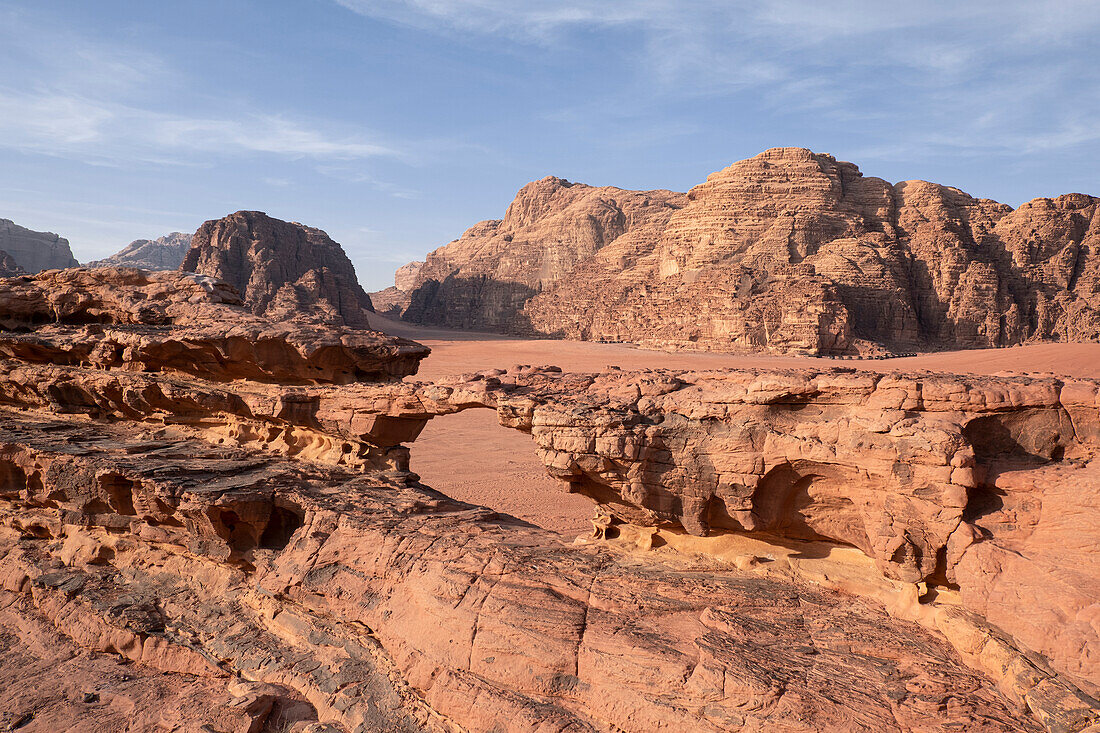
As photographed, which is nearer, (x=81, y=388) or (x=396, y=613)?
(x=396, y=613)

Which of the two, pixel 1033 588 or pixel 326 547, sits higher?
pixel 1033 588

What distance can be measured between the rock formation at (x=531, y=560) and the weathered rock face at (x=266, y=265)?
157 ft

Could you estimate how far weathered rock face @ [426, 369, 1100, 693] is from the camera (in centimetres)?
416

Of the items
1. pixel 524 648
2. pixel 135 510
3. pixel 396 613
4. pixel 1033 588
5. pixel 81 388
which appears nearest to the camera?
pixel 1033 588

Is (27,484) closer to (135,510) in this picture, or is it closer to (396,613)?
(135,510)

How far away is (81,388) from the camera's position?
29.6 feet

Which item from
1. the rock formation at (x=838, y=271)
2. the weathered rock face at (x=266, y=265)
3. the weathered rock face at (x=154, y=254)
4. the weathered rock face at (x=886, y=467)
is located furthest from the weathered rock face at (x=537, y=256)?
the weathered rock face at (x=154, y=254)

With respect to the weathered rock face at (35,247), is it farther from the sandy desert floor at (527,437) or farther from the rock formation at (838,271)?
the sandy desert floor at (527,437)

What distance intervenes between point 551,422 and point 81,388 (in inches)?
304

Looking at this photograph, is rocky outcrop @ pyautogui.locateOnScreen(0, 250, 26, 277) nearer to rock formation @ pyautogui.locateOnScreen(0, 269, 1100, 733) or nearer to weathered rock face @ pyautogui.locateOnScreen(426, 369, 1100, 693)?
rock formation @ pyautogui.locateOnScreen(0, 269, 1100, 733)

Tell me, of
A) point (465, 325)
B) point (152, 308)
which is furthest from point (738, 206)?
point (152, 308)

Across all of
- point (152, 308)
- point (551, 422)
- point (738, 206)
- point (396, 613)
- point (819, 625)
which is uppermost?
point (738, 206)

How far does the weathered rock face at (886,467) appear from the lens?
13.7 feet

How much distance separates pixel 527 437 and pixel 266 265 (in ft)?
171
